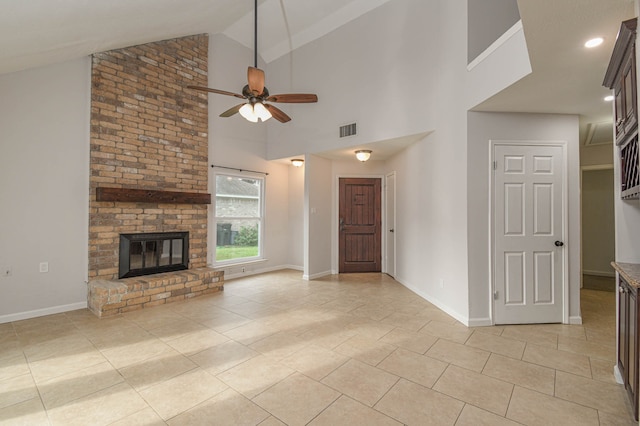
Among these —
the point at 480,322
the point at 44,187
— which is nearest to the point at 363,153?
the point at 480,322

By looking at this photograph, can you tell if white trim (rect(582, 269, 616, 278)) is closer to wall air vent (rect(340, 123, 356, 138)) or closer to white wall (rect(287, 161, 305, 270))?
wall air vent (rect(340, 123, 356, 138))

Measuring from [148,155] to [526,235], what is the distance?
5.29 m

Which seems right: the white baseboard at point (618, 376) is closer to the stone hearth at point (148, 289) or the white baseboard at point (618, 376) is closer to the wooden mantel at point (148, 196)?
the stone hearth at point (148, 289)

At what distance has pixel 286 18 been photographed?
5.31m

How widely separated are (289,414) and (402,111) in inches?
157

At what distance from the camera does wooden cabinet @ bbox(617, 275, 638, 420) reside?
1675 millimetres

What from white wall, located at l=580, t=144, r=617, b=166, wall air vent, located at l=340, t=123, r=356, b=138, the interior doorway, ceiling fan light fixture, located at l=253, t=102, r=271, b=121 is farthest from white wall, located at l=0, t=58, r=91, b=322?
the interior doorway

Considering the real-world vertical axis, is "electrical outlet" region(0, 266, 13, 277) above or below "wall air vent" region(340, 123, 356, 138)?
below

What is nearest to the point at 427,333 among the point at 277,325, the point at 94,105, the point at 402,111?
the point at 277,325

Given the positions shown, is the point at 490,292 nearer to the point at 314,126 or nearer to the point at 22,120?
the point at 314,126

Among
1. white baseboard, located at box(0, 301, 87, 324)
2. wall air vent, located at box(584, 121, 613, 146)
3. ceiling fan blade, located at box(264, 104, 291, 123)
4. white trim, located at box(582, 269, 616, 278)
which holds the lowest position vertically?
white baseboard, located at box(0, 301, 87, 324)

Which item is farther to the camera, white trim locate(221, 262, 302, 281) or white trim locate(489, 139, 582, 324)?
white trim locate(221, 262, 302, 281)

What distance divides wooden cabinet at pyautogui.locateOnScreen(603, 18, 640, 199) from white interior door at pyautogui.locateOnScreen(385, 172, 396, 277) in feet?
11.4

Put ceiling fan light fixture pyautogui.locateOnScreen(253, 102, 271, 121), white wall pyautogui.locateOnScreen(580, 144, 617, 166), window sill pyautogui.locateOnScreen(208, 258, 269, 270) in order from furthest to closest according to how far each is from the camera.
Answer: window sill pyautogui.locateOnScreen(208, 258, 269, 270), white wall pyautogui.locateOnScreen(580, 144, 617, 166), ceiling fan light fixture pyautogui.locateOnScreen(253, 102, 271, 121)
